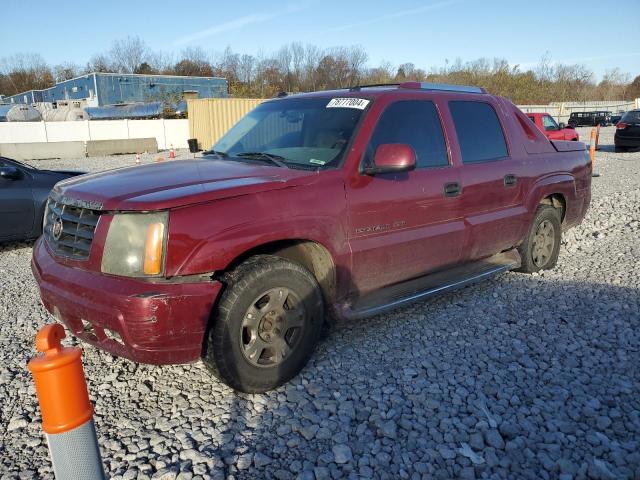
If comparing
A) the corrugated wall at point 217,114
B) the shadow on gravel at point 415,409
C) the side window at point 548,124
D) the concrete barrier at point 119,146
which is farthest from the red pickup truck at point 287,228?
the concrete barrier at point 119,146

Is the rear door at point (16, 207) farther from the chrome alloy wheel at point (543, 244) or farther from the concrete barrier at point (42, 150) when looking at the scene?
the concrete barrier at point (42, 150)

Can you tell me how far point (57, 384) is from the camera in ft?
5.26

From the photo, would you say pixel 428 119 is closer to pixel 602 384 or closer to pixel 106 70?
pixel 602 384

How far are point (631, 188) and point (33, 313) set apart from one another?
1131cm

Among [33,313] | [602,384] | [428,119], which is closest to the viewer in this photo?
[602,384]

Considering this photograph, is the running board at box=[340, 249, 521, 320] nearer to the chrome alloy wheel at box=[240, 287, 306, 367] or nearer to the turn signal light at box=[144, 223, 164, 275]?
the chrome alloy wheel at box=[240, 287, 306, 367]

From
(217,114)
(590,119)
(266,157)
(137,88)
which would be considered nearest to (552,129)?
(217,114)

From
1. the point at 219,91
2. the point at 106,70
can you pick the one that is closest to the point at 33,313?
the point at 219,91

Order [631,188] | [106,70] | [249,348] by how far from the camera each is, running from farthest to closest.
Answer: [106,70]
[631,188]
[249,348]

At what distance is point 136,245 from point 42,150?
82.0ft

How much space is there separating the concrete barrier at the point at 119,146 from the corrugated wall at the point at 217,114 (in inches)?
106

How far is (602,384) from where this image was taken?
337 centimetres

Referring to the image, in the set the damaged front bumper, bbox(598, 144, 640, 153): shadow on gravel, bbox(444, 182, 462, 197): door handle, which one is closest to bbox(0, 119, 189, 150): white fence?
bbox(598, 144, 640, 153): shadow on gravel

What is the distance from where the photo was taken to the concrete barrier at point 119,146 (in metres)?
25.4
